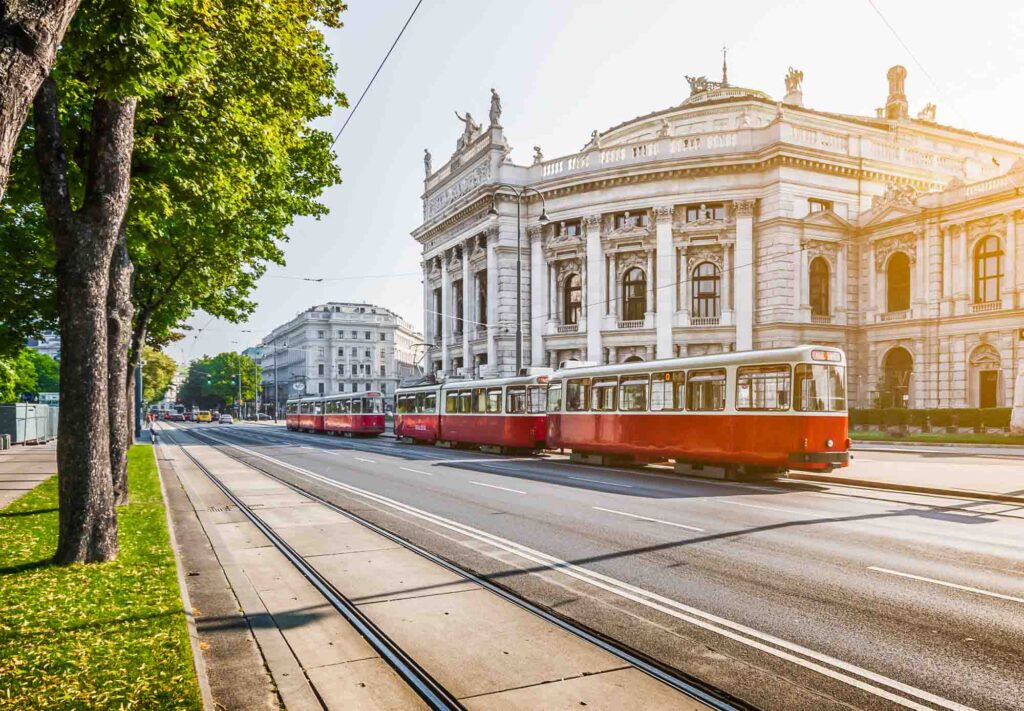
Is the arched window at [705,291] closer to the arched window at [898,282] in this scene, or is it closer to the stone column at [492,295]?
the arched window at [898,282]

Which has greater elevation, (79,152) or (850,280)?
(850,280)

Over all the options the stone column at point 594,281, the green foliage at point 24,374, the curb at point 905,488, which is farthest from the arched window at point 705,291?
the green foliage at point 24,374

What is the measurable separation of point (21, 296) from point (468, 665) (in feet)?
65.5

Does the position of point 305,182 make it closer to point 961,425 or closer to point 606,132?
point 961,425

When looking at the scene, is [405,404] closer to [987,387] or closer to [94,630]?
[987,387]

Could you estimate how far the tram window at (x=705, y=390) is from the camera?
19078mm

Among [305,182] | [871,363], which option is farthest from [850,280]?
[305,182]

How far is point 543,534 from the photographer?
36.3 feet

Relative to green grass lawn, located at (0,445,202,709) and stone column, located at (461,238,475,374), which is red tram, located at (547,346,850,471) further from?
stone column, located at (461,238,475,374)

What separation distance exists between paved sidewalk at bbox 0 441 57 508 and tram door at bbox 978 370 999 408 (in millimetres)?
41510

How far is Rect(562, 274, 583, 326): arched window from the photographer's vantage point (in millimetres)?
51438

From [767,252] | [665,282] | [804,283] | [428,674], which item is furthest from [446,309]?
[428,674]

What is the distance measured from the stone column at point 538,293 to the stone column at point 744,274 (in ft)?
44.5

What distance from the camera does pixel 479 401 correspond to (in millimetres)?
31719
